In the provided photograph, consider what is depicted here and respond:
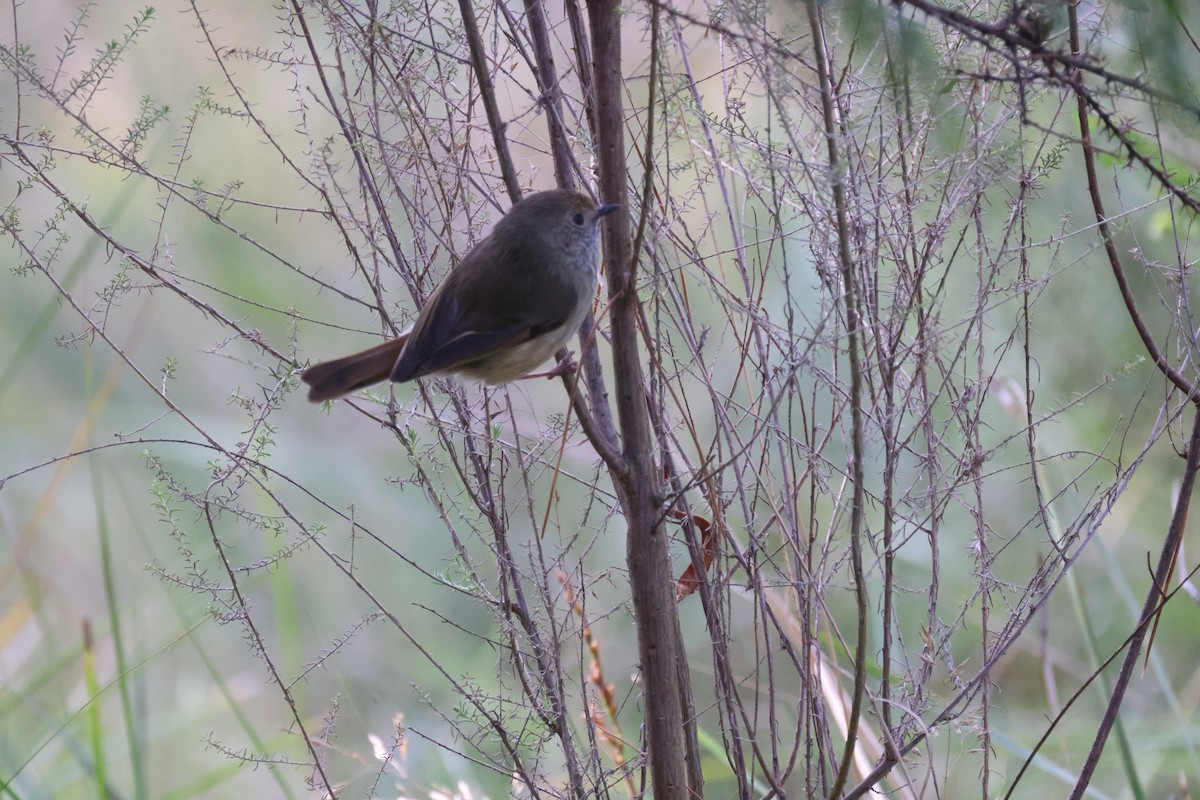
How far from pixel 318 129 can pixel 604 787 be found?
316cm

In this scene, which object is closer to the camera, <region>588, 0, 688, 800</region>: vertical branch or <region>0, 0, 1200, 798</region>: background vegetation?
<region>588, 0, 688, 800</region>: vertical branch

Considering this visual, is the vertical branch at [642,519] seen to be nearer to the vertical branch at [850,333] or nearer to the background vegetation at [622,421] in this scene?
the background vegetation at [622,421]

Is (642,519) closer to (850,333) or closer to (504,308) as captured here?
(850,333)

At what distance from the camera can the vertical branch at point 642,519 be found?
4.48 feet

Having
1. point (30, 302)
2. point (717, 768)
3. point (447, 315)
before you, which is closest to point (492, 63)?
point (447, 315)

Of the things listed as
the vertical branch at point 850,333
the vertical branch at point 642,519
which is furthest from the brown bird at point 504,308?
the vertical branch at point 850,333

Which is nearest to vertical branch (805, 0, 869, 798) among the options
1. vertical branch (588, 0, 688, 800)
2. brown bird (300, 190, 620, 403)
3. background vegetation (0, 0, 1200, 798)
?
background vegetation (0, 0, 1200, 798)

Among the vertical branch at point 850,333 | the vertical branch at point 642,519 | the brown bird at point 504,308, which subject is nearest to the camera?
the vertical branch at point 850,333

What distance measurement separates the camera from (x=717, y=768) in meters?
2.83

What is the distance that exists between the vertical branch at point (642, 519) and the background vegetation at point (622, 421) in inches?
0.6

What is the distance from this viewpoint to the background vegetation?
149 centimetres

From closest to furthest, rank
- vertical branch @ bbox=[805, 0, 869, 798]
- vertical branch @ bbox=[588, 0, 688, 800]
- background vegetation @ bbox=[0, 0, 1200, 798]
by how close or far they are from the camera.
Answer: vertical branch @ bbox=[805, 0, 869, 798], vertical branch @ bbox=[588, 0, 688, 800], background vegetation @ bbox=[0, 0, 1200, 798]

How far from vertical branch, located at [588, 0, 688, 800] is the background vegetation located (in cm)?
1

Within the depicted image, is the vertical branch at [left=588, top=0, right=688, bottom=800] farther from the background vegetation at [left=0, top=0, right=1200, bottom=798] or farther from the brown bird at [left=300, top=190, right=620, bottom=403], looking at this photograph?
the brown bird at [left=300, top=190, right=620, bottom=403]
